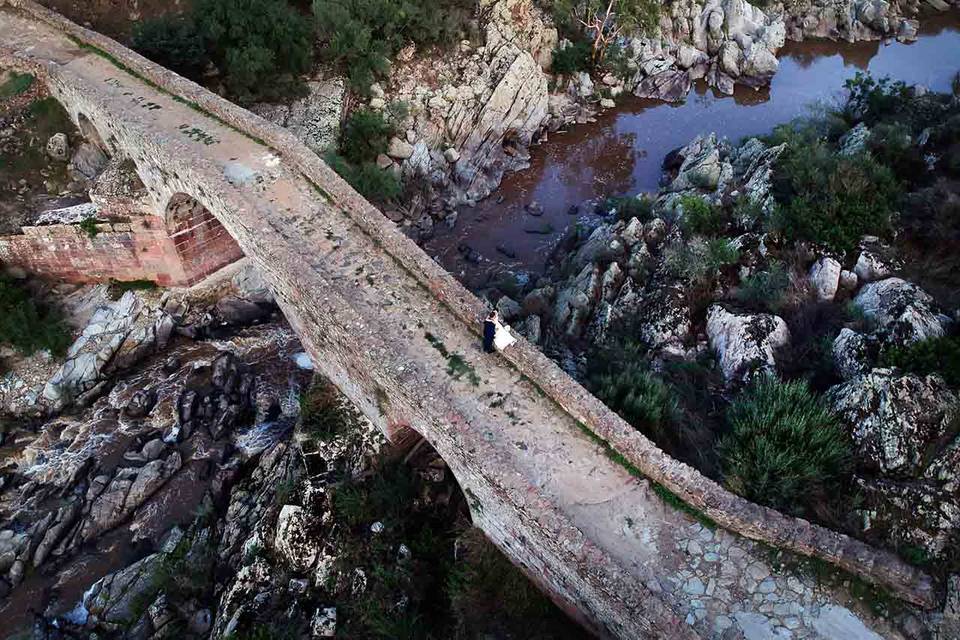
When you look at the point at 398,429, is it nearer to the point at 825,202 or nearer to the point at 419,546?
the point at 419,546

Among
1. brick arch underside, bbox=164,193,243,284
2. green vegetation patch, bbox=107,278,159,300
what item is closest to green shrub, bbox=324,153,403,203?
brick arch underside, bbox=164,193,243,284

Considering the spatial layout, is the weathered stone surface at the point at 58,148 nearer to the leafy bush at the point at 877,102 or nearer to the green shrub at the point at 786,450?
the green shrub at the point at 786,450

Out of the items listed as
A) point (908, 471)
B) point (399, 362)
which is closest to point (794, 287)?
point (908, 471)

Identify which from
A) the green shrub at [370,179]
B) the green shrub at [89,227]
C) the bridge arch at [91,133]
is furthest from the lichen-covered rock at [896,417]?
the bridge arch at [91,133]

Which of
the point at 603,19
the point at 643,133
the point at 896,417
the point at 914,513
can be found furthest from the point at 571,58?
the point at 914,513

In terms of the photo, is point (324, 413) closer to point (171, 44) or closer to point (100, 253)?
point (100, 253)

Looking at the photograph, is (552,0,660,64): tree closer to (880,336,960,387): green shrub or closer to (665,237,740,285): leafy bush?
(665,237,740,285): leafy bush
